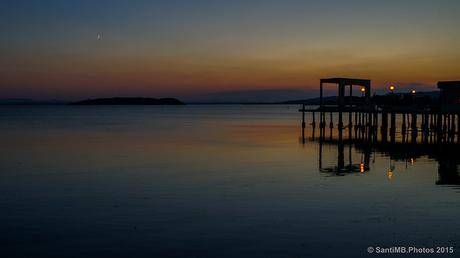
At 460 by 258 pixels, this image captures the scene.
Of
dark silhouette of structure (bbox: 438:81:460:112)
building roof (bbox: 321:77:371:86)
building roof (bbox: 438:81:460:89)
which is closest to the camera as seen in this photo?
building roof (bbox: 438:81:460:89)

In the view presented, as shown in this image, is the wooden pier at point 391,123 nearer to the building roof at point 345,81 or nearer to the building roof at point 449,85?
the building roof at point 345,81

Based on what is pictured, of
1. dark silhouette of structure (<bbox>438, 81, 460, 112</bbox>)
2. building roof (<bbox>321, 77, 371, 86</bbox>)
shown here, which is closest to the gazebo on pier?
building roof (<bbox>321, 77, 371, 86</bbox>)

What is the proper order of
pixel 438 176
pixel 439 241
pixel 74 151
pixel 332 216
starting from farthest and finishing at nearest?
1. pixel 74 151
2. pixel 438 176
3. pixel 332 216
4. pixel 439 241

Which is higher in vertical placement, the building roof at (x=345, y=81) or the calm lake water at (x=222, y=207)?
the building roof at (x=345, y=81)

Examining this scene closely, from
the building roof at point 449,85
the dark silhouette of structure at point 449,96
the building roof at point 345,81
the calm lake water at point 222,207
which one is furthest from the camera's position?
the building roof at point 345,81

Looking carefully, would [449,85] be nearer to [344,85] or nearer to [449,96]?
[449,96]

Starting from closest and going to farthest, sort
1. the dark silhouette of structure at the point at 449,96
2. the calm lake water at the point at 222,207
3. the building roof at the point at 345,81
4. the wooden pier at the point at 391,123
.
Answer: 1. the calm lake water at the point at 222,207
2. the dark silhouette of structure at the point at 449,96
3. the wooden pier at the point at 391,123
4. the building roof at the point at 345,81

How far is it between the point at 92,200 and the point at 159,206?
8.15ft

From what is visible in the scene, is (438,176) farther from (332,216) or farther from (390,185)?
(332,216)

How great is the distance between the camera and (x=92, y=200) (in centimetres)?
1730

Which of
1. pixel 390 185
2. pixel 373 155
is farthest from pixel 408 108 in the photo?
pixel 390 185

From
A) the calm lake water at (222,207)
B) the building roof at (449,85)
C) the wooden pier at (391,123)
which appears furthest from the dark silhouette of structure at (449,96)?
the calm lake water at (222,207)

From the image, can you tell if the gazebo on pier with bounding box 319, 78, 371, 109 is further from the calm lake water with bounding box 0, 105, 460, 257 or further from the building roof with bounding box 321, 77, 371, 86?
the calm lake water with bounding box 0, 105, 460, 257

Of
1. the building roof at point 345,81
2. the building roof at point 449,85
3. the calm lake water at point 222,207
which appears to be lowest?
the calm lake water at point 222,207
